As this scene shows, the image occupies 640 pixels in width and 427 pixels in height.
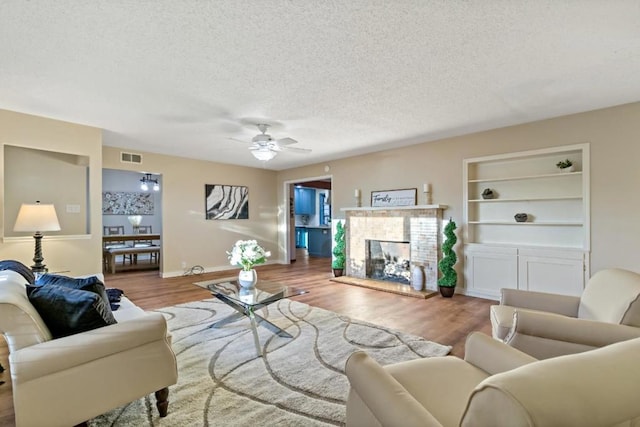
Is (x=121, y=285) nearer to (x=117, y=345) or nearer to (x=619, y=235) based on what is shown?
(x=117, y=345)

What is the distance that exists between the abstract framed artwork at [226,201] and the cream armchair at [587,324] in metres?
6.09

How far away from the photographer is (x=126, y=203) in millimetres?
9367

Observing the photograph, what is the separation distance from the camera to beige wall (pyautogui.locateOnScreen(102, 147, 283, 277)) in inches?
245

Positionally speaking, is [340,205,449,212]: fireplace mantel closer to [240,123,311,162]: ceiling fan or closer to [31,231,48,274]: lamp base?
[240,123,311,162]: ceiling fan

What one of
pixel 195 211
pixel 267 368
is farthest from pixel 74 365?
pixel 195 211

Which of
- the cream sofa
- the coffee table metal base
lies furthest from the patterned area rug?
the cream sofa

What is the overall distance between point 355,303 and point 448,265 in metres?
1.57

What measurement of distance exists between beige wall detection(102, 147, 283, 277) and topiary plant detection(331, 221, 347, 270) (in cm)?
235

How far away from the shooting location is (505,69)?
2.66 m

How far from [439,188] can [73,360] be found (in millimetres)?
4957

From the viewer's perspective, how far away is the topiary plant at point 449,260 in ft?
15.2

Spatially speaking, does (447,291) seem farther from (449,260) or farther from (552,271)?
(552,271)

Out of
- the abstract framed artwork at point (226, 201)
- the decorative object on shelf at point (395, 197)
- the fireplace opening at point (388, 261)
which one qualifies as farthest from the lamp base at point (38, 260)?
the decorative object on shelf at point (395, 197)

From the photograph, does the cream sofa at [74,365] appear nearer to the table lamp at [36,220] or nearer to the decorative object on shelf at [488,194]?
the table lamp at [36,220]
